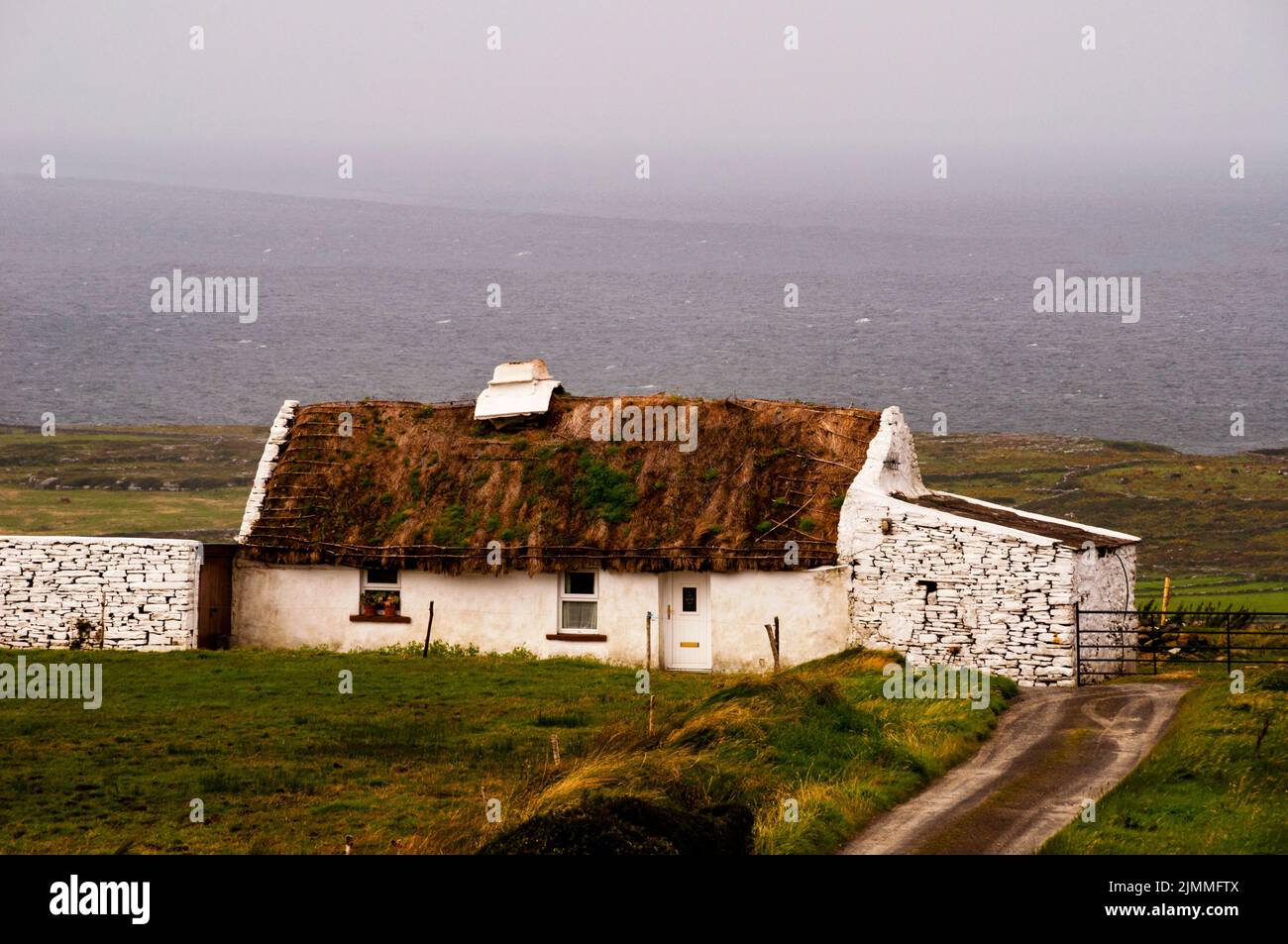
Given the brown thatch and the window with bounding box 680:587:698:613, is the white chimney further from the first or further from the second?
the window with bounding box 680:587:698:613

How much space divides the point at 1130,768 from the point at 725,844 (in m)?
7.39

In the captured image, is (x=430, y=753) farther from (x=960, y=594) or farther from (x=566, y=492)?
(x=566, y=492)

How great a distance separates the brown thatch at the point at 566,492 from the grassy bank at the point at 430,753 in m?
2.78

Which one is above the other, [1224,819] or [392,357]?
[392,357]

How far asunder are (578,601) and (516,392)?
6.10 m

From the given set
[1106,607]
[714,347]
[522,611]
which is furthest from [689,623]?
[714,347]

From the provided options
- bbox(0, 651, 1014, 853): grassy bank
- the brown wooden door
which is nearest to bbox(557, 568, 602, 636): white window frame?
bbox(0, 651, 1014, 853): grassy bank

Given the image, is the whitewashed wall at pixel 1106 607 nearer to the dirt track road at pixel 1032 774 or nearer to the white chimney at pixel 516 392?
the dirt track road at pixel 1032 774

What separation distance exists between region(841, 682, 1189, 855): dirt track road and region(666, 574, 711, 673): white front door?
653 centimetres

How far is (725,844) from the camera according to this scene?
14703 millimetres

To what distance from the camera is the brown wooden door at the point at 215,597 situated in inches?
1293

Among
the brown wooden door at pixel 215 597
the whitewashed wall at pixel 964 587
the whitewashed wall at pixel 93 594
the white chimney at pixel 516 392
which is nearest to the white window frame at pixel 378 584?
the brown wooden door at pixel 215 597
